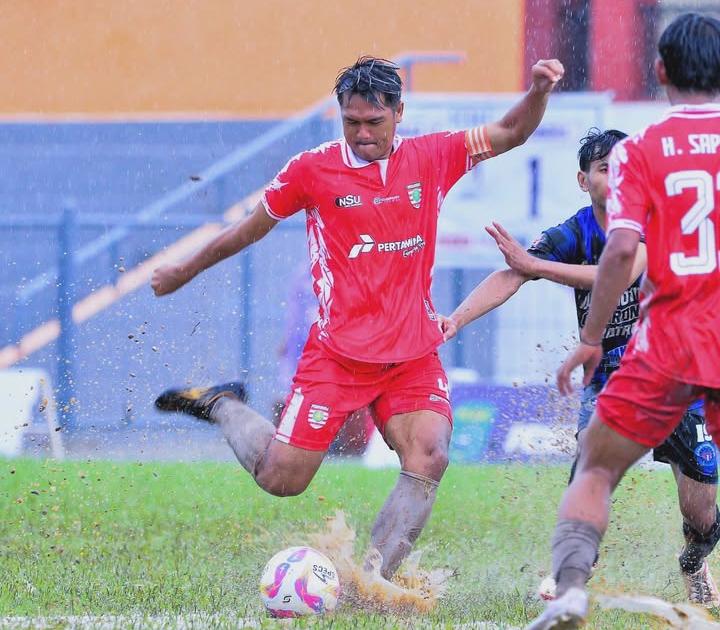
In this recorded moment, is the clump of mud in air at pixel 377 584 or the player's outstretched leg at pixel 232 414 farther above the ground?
the player's outstretched leg at pixel 232 414

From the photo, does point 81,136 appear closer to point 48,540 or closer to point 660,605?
point 48,540

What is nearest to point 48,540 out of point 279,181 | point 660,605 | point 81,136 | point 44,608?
point 44,608

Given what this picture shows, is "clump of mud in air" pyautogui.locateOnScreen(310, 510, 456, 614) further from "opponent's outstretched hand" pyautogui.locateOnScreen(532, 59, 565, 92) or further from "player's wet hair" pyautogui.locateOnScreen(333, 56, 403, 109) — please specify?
"opponent's outstretched hand" pyautogui.locateOnScreen(532, 59, 565, 92)

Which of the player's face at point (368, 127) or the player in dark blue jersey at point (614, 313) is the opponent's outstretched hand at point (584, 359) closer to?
the player in dark blue jersey at point (614, 313)

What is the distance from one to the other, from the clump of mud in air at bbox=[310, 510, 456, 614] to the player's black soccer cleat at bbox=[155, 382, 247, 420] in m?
0.99

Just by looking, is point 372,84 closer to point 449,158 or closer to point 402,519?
point 449,158

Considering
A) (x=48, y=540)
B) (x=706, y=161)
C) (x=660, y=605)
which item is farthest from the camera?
(x=48, y=540)

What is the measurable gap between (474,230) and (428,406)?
7816mm

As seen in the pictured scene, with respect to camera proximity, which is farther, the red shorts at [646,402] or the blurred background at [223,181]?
the blurred background at [223,181]

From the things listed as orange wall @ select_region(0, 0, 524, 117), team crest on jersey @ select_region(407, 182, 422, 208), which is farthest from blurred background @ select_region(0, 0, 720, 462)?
team crest on jersey @ select_region(407, 182, 422, 208)

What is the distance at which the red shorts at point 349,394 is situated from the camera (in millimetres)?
5504

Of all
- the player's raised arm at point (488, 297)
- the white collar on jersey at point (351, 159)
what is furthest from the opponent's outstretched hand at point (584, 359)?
the white collar on jersey at point (351, 159)

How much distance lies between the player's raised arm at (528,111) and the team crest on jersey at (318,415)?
1.35 metres

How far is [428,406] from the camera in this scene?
18.0 feet
